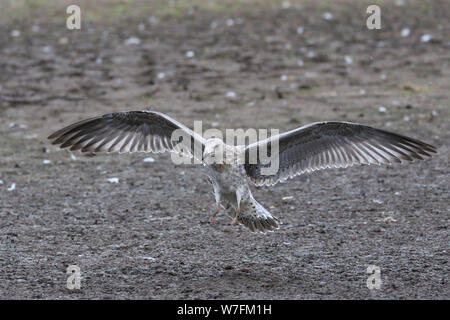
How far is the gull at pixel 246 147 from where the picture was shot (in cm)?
560

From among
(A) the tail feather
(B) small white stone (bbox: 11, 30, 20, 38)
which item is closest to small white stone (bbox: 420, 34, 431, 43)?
(B) small white stone (bbox: 11, 30, 20, 38)

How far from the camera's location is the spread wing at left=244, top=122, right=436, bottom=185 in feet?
18.8

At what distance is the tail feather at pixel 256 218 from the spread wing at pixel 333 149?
34 cm

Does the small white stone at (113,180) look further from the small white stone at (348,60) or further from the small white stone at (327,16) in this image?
the small white stone at (327,16)

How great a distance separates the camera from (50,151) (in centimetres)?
898

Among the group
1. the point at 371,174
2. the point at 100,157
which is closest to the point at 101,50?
the point at 100,157

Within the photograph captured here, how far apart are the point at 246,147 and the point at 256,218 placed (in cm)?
58

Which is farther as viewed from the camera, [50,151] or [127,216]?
[50,151]

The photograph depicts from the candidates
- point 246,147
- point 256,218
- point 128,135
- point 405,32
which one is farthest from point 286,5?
point 256,218

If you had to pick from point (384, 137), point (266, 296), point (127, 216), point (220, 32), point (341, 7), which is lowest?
point (266, 296)

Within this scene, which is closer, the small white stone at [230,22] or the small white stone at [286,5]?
the small white stone at [230,22]

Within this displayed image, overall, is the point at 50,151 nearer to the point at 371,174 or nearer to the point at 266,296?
the point at 371,174

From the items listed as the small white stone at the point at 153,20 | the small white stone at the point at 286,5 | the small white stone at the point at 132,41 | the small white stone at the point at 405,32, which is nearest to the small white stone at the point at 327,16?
the small white stone at the point at 286,5

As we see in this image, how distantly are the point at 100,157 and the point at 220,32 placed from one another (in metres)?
7.03
